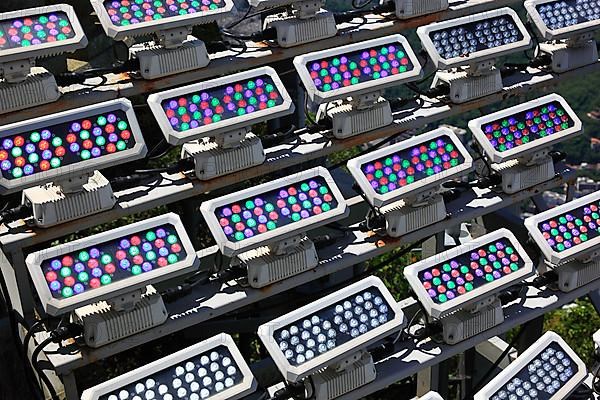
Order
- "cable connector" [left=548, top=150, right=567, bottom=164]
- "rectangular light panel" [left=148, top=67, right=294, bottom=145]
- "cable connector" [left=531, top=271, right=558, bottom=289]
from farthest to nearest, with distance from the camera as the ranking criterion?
"cable connector" [left=548, top=150, right=567, bottom=164] < "cable connector" [left=531, top=271, right=558, bottom=289] < "rectangular light panel" [left=148, top=67, right=294, bottom=145]

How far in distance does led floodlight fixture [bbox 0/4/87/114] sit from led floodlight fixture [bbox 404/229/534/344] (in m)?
2.40

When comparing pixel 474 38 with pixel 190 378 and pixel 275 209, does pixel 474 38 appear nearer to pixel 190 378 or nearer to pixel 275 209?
pixel 275 209

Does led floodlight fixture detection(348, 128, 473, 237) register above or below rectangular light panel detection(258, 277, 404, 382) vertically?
above

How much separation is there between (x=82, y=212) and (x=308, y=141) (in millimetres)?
1630

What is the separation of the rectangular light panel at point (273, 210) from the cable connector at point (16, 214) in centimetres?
94

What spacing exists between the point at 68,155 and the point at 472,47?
2.96m

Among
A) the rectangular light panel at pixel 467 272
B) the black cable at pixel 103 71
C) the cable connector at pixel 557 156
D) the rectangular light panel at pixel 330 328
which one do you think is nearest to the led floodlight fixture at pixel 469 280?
the rectangular light panel at pixel 467 272

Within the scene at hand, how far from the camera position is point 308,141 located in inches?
256

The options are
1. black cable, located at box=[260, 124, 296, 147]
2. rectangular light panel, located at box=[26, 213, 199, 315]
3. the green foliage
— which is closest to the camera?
rectangular light panel, located at box=[26, 213, 199, 315]

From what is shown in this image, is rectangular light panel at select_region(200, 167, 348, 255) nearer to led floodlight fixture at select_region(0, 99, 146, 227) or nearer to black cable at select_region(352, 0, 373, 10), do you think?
led floodlight fixture at select_region(0, 99, 146, 227)

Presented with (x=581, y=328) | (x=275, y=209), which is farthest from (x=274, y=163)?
(x=581, y=328)

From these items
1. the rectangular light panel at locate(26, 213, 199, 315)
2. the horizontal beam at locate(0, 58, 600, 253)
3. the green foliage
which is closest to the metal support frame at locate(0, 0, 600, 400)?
the horizontal beam at locate(0, 58, 600, 253)

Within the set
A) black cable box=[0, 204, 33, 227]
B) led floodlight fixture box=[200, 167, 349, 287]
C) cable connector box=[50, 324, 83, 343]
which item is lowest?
cable connector box=[50, 324, 83, 343]

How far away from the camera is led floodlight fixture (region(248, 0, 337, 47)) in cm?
647
